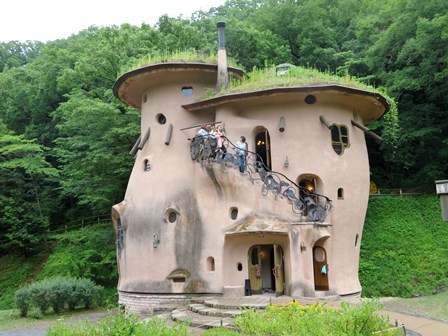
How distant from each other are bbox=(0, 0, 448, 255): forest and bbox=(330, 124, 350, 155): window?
427 cm

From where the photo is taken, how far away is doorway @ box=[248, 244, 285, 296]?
17030 millimetres

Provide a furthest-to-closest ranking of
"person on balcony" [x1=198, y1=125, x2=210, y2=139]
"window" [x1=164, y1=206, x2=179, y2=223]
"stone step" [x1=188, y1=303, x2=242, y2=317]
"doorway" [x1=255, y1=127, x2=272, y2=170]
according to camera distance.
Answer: "doorway" [x1=255, y1=127, x2=272, y2=170], "window" [x1=164, y1=206, x2=179, y2=223], "person on balcony" [x1=198, y1=125, x2=210, y2=139], "stone step" [x1=188, y1=303, x2=242, y2=317]

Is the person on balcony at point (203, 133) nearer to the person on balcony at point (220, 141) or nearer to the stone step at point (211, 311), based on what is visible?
the person on balcony at point (220, 141)

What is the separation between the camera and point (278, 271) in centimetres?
1702

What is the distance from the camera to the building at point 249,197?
16.9 m

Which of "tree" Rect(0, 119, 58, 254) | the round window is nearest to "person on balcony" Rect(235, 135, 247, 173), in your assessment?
the round window

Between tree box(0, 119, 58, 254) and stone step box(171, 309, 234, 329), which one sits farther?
tree box(0, 119, 58, 254)

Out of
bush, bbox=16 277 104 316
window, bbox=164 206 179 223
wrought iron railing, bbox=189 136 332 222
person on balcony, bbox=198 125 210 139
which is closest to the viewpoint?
wrought iron railing, bbox=189 136 332 222

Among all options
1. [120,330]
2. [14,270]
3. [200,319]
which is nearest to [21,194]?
[14,270]

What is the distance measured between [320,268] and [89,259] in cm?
1570

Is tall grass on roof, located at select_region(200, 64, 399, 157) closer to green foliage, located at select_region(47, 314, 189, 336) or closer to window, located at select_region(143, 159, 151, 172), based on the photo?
window, located at select_region(143, 159, 151, 172)

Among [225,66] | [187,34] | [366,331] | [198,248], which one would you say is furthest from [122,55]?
[366,331]

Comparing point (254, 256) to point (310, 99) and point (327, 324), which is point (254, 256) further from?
point (327, 324)

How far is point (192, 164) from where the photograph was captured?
1872 cm
